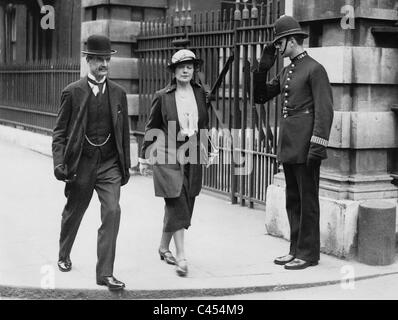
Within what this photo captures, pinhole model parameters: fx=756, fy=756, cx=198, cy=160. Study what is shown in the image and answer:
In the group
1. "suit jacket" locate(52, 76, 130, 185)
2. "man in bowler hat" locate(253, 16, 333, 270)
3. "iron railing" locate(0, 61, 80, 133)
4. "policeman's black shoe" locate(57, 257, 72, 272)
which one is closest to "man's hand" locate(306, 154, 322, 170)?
"man in bowler hat" locate(253, 16, 333, 270)

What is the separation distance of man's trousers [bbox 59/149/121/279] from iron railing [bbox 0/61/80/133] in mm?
8600

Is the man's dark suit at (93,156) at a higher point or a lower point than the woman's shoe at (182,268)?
higher

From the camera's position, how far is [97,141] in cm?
649

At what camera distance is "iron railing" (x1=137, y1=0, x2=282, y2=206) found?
9906 millimetres

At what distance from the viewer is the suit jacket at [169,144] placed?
696cm

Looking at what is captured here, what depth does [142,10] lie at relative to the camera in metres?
13.7

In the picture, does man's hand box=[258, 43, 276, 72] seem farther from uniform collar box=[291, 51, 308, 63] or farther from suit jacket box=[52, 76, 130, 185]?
suit jacket box=[52, 76, 130, 185]

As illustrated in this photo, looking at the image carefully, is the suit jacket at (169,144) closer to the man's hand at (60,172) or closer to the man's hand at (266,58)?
the man's hand at (266,58)

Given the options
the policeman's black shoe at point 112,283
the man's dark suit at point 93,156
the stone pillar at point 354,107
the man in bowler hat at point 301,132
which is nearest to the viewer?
the policeman's black shoe at point 112,283

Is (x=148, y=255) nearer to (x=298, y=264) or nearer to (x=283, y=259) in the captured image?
(x=283, y=259)

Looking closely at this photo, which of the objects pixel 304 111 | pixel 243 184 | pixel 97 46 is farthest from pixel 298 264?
pixel 243 184

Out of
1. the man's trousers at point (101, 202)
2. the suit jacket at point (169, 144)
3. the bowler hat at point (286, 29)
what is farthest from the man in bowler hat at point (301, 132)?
the man's trousers at point (101, 202)

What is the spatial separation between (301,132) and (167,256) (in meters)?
1.74
